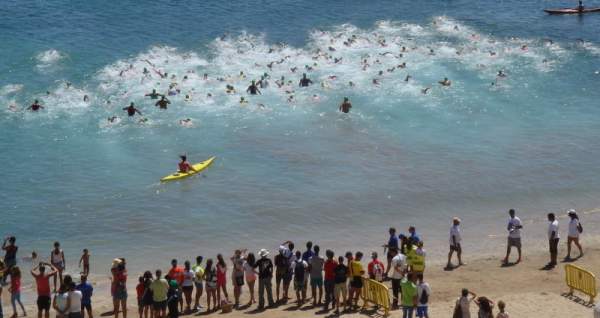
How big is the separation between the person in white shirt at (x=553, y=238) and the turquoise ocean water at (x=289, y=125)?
3.08 meters

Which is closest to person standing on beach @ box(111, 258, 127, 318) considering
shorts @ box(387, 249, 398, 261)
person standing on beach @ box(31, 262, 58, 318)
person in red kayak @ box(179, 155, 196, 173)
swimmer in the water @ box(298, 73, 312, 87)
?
person standing on beach @ box(31, 262, 58, 318)

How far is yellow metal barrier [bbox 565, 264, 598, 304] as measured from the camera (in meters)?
23.6

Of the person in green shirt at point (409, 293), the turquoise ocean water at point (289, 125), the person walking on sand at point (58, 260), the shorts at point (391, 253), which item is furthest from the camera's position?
the turquoise ocean water at point (289, 125)

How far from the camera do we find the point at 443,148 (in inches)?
1519

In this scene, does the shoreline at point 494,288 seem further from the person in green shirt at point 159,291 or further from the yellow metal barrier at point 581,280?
the person in green shirt at point 159,291

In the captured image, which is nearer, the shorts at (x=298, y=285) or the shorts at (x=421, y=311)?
the shorts at (x=421, y=311)

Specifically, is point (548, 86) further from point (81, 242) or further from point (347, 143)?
point (81, 242)

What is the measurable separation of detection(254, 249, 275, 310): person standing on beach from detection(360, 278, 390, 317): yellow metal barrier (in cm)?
244

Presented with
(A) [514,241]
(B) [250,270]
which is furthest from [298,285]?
(A) [514,241]

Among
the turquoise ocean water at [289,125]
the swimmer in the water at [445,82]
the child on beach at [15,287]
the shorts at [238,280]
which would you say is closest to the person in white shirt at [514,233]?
the turquoise ocean water at [289,125]

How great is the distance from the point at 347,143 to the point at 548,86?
1319 cm

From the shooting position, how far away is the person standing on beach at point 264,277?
23656mm

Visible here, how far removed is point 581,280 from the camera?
78.9 ft

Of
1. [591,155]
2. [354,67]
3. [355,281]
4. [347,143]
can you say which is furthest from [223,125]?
[355,281]
